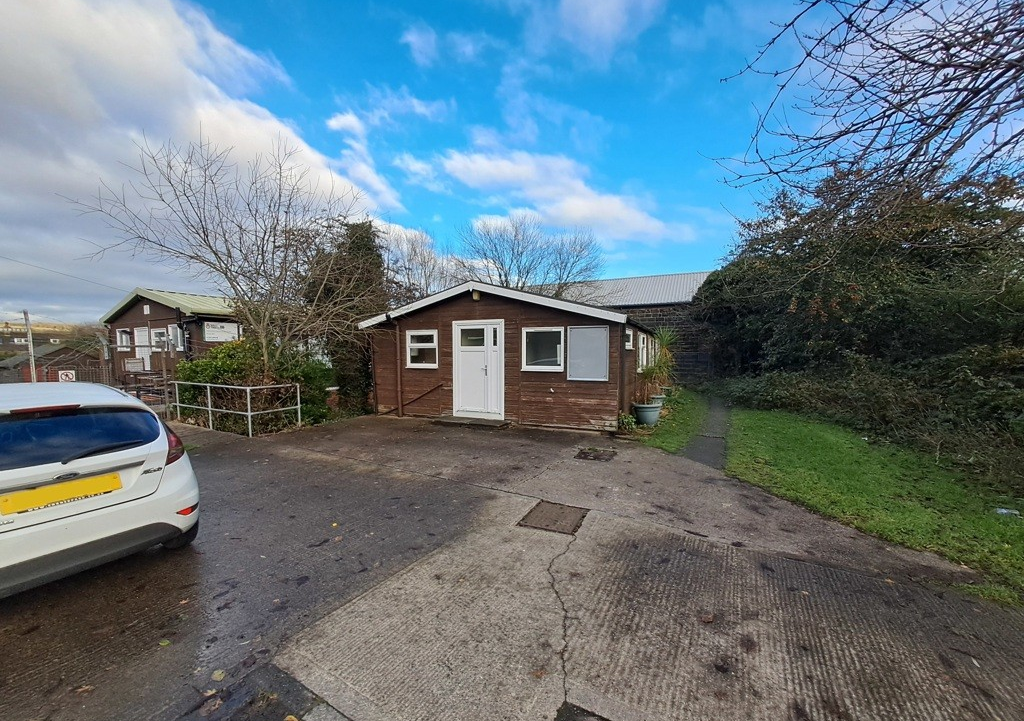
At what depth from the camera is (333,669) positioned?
7.07ft

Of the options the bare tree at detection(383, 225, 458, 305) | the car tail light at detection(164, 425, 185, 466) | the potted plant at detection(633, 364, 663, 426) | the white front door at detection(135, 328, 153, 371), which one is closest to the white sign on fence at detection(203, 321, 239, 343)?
the white front door at detection(135, 328, 153, 371)

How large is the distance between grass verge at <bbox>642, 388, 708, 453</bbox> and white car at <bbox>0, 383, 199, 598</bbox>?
21.8ft

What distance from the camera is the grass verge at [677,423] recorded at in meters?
7.59

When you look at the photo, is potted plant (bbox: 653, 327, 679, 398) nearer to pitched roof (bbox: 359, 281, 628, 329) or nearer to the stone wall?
pitched roof (bbox: 359, 281, 628, 329)

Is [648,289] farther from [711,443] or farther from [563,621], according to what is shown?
[563,621]

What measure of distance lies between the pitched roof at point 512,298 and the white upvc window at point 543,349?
0.56 meters

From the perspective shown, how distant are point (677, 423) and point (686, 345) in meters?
10.6

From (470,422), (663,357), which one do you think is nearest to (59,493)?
(470,422)

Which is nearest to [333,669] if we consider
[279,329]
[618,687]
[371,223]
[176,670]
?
[176,670]

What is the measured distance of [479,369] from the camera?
942cm

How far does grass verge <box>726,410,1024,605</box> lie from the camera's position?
355cm

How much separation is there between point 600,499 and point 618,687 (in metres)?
2.68

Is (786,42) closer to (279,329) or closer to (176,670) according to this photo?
(176,670)

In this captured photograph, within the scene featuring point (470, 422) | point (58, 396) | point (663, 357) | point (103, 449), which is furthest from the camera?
point (663, 357)
